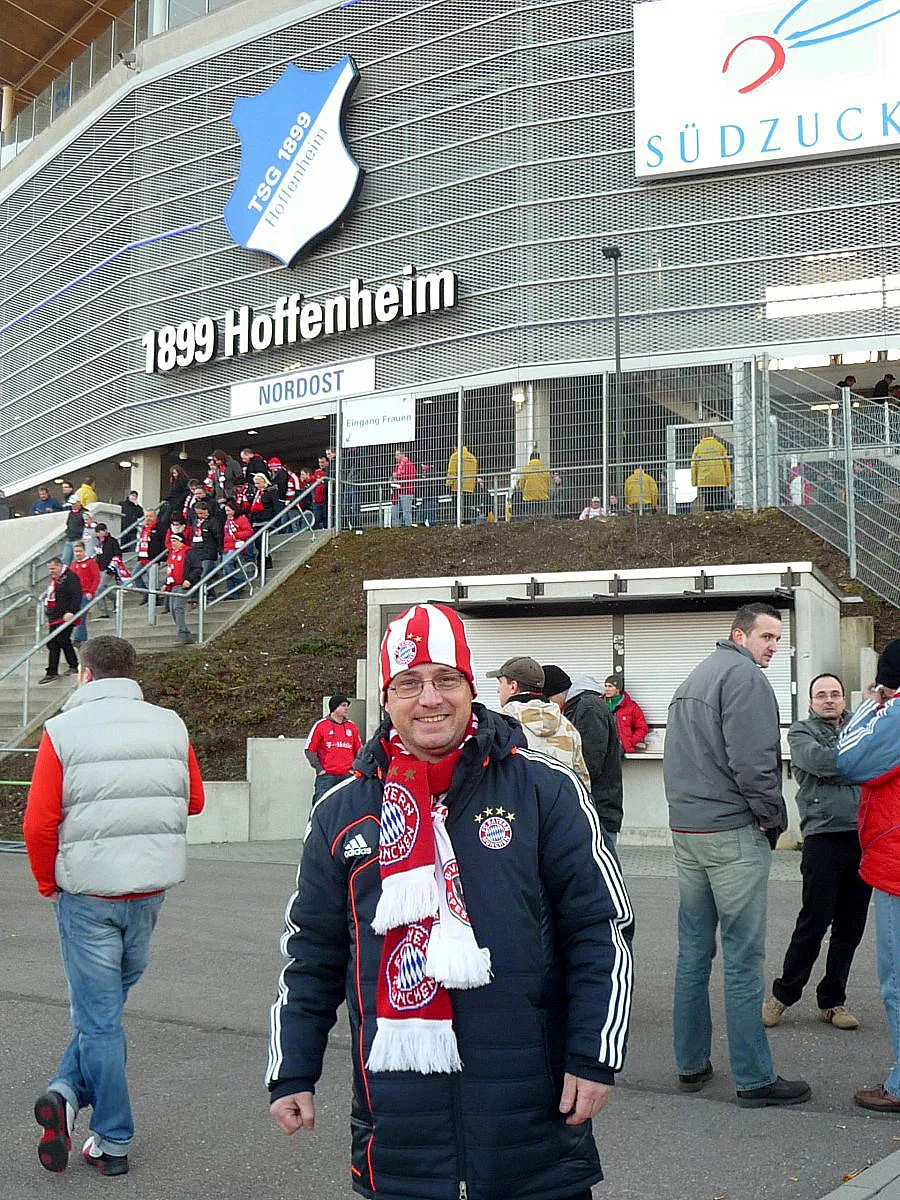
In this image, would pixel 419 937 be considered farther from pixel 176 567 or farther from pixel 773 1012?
pixel 176 567

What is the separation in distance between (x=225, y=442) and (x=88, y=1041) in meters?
31.1

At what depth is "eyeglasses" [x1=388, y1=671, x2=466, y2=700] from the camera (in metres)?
2.96

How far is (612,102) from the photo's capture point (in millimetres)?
27422

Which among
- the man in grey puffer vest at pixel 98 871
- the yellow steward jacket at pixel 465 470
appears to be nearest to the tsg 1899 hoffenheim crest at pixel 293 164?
the yellow steward jacket at pixel 465 470

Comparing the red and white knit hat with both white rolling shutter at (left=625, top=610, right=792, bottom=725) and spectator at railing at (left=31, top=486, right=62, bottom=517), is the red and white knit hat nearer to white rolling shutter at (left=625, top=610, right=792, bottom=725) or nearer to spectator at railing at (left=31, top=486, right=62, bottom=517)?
white rolling shutter at (left=625, top=610, right=792, bottom=725)

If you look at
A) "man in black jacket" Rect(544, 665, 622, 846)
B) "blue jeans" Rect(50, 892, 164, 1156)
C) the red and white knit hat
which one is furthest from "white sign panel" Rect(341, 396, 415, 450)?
the red and white knit hat

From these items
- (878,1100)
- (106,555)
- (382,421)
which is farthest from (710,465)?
(878,1100)

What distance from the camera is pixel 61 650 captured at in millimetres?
21312

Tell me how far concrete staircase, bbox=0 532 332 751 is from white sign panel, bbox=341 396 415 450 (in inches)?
78.3

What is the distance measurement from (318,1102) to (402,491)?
61.4 ft

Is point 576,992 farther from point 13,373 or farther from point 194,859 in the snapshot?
point 13,373

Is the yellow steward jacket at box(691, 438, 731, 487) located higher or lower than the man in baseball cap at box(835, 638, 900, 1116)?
higher

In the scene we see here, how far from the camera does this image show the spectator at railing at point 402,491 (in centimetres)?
2378

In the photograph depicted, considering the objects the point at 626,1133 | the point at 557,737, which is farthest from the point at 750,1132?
the point at 557,737
